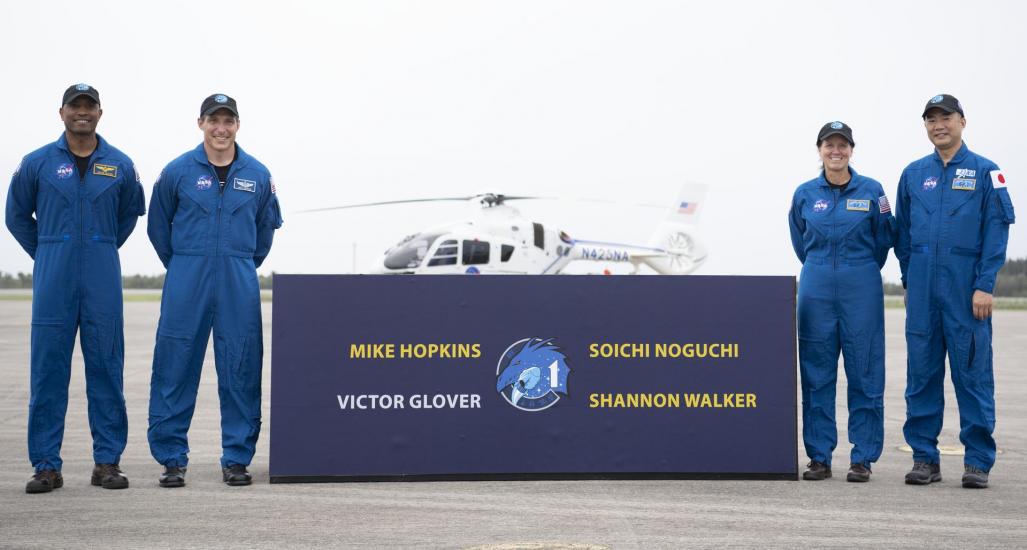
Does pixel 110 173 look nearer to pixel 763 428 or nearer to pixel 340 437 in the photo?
pixel 340 437

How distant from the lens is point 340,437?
541 centimetres

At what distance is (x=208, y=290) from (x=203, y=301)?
0.07 metres

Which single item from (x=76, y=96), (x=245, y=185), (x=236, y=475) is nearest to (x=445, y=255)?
(x=245, y=185)

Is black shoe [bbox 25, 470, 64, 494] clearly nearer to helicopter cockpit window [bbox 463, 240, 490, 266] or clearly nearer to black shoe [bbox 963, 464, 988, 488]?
black shoe [bbox 963, 464, 988, 488]

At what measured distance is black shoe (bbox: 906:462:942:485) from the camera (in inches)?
218

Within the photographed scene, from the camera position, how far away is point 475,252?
1944cm

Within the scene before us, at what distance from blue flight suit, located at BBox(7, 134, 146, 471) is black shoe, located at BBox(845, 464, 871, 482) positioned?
404 cm

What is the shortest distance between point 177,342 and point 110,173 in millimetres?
1014

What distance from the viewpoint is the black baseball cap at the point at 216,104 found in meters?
5.63

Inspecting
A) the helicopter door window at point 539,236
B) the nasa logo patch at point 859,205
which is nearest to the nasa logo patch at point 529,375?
the nasa logo patch at point 859,205

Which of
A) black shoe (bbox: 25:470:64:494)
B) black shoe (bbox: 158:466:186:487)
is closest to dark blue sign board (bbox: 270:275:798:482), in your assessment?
black shoe (bbox: 158:466:186:487)

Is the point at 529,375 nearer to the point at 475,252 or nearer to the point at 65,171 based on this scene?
the point at 65,171

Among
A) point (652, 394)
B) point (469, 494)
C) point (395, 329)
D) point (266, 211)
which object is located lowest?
point (469, 494)

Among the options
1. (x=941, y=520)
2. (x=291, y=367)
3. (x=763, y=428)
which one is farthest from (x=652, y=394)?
(x=291, y=367)
